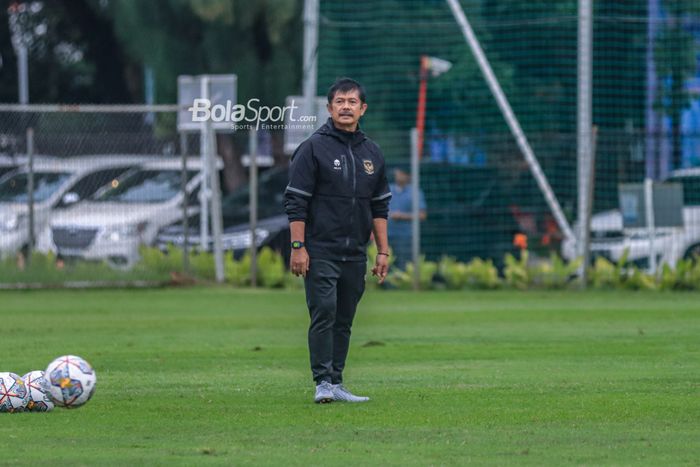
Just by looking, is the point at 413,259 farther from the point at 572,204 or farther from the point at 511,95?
the point at 511,95

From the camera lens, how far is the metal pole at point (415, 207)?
69.2 feet

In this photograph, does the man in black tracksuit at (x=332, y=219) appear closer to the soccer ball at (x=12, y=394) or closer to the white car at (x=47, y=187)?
the soccer ball at (x=12, y=394)

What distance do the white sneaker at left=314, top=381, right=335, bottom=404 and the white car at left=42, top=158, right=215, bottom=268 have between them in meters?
11.6

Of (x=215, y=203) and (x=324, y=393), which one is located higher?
(x=215, y=203)

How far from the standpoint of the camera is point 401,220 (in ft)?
71.4

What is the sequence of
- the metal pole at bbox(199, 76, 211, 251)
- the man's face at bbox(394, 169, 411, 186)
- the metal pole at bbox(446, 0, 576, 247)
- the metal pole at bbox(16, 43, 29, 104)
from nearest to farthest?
the metal pole at bbox(199, 76, 211, 251) → the man's face at bbox(394, 169, 411, 186) → the metal pole at bbox(446, 0, 576, 247) → the metal pole at bbox(16, 43, 29, 104)

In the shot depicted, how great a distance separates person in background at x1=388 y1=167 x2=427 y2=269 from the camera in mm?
21734

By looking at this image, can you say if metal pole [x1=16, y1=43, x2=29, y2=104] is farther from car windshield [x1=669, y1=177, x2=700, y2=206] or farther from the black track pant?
the black track pant

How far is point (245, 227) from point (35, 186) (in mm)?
3110

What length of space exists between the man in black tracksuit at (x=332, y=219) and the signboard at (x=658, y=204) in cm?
1199

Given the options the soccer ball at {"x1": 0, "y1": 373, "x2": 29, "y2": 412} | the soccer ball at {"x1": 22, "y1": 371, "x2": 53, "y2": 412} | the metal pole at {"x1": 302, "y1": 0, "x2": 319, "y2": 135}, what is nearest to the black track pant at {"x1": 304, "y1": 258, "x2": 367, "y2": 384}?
the soccer ball at {"x1": 22, "y1": 371, "x2": 53, "y2": 412}

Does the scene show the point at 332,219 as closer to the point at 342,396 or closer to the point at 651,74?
the point at 342,396

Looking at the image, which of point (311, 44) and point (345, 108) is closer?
point (345, 108)

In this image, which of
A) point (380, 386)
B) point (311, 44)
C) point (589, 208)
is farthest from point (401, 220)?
point (380, 386)
